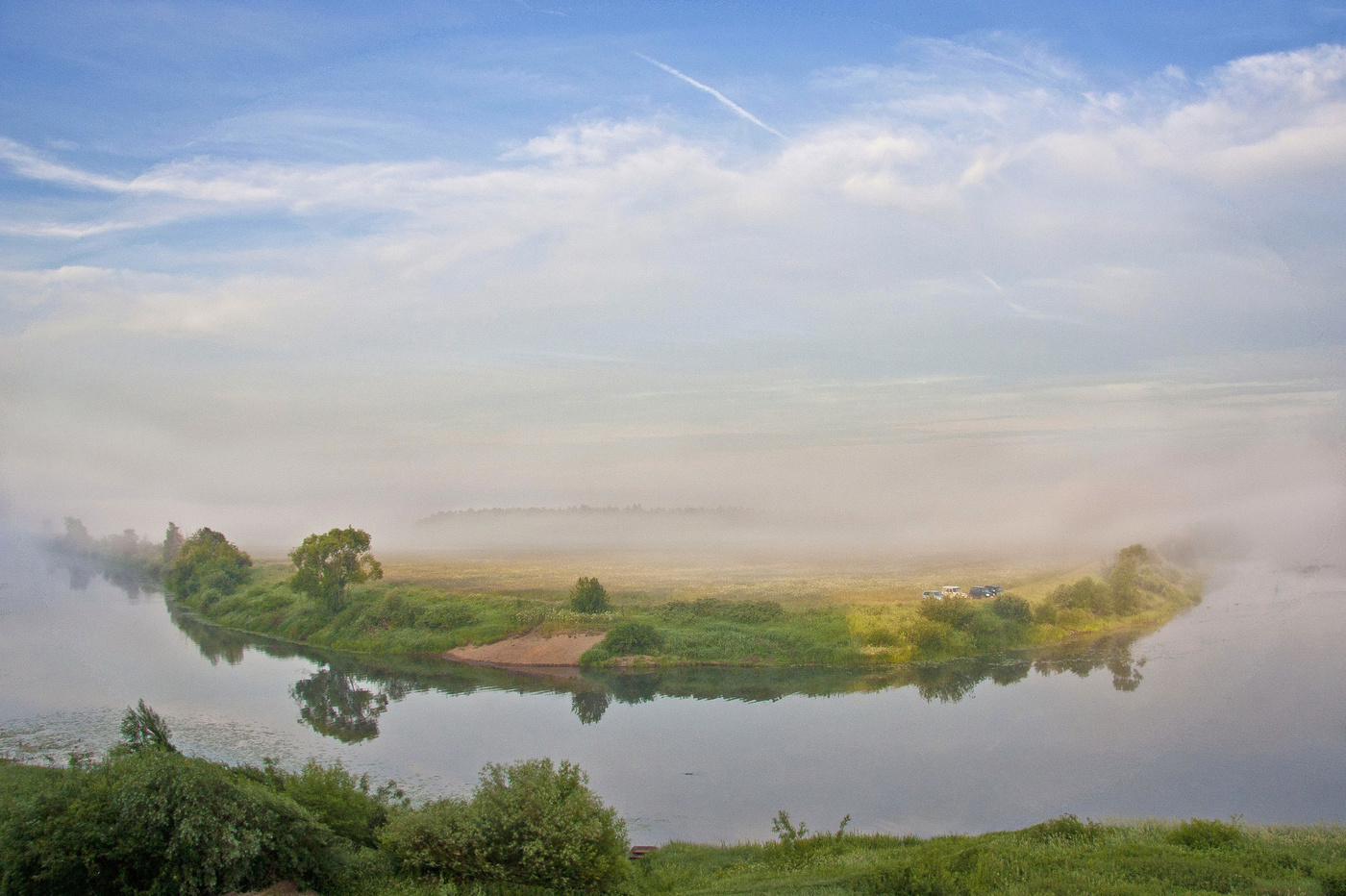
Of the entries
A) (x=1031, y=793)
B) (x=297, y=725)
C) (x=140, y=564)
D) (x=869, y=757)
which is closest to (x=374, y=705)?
(x=297, y=725)

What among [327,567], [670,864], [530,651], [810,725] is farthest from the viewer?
[327,567]

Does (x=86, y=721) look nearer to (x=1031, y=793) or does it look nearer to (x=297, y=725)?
(x=297, y=725)

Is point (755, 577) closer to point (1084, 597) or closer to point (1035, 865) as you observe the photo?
point (1084, 597)

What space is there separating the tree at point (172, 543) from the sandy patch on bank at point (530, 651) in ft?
183

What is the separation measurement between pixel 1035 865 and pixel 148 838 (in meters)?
14.5

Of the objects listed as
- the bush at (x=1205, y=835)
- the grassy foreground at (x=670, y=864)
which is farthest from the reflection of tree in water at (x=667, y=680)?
the bush at (x=1205, y=835)

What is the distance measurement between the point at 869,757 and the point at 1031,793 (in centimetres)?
518

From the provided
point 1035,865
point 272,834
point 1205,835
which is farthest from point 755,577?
point 272,834

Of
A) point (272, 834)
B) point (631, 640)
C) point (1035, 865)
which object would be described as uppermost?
point (272, 834)

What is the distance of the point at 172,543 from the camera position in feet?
286

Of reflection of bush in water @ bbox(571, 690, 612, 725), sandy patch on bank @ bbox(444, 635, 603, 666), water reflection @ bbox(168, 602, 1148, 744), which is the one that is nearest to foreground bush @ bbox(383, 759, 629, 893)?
reflection of bush in water @ bbox(571, 690, 612, 725)

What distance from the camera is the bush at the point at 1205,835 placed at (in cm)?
Result: 1495

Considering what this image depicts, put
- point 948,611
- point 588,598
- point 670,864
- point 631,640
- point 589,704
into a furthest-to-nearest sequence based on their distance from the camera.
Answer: point 588,598 < point 948,611 < point 631,640 < point 589,704 < point 670,864

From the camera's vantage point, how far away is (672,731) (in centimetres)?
3080
